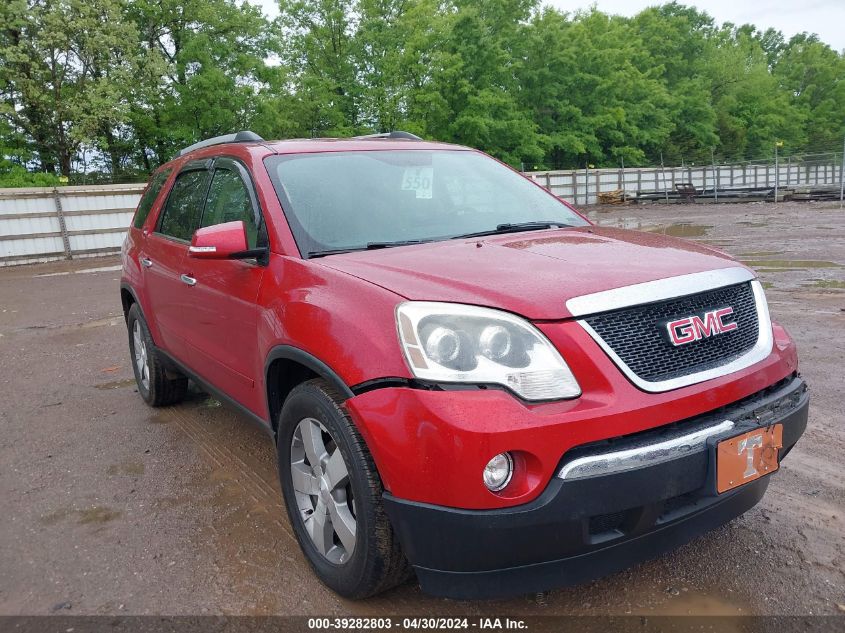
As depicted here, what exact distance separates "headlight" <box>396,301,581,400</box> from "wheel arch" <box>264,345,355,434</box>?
335 mm

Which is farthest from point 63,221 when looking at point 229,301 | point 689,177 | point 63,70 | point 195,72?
point 689,177

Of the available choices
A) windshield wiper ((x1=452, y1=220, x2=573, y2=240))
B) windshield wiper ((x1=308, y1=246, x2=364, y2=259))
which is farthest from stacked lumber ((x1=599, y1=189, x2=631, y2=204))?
windshield wiper ((x1=308, y1=246, x2=364, y2=259))

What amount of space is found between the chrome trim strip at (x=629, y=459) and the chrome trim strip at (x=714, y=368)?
167 mm

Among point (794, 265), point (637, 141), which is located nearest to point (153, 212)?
point (794, 265)

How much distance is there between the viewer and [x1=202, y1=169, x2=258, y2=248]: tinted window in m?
3.11

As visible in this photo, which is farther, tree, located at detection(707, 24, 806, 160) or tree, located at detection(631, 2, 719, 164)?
tree, located at detection(707, 24, 806, 160)

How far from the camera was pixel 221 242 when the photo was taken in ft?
9.29

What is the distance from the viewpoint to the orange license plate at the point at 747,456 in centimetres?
207

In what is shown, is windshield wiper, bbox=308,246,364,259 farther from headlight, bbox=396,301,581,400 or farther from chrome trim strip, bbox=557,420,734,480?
chrome trim strip, bbox=557,420,734,480

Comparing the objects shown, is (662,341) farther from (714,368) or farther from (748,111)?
(748,111)

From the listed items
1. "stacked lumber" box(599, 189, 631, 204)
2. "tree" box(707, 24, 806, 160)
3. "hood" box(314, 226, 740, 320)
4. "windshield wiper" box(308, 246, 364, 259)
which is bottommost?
"stacked lumber" box(599, 189, 631, 204)

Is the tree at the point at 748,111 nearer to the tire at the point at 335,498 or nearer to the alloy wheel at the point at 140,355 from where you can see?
the alloy wheel at the point at 140,355

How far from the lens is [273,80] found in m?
31.5

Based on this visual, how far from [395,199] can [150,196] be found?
2.60m
